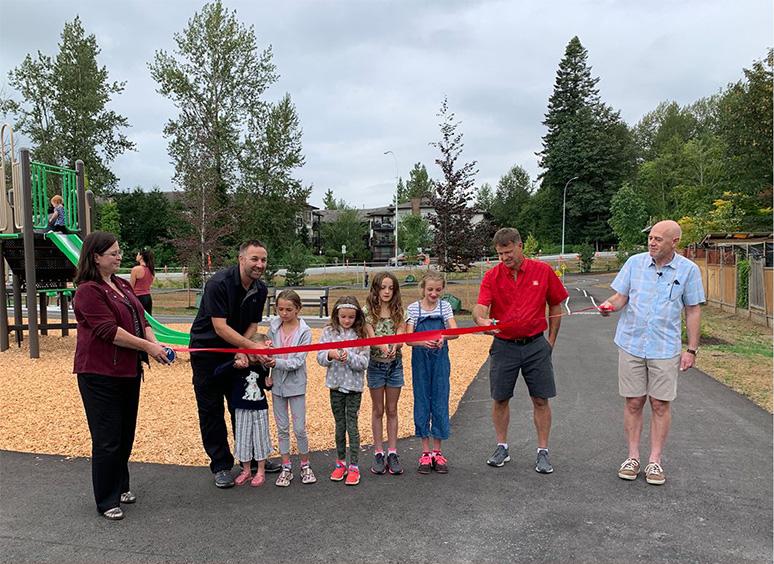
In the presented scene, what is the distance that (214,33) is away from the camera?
37.0m

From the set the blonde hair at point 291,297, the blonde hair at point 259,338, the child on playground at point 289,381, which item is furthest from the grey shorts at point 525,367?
the blonde hair at point 259,338

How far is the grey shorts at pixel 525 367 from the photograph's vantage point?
14.8 feet

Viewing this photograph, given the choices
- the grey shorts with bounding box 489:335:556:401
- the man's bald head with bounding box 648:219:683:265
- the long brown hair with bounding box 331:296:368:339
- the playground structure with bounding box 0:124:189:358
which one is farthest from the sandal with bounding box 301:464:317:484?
the playground structure with bounding box 0:124:189:358

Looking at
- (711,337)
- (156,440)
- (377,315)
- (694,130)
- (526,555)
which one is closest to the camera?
(526,555)

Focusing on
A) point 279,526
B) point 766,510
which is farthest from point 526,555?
point 766,510

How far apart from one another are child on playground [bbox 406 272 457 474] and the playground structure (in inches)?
247

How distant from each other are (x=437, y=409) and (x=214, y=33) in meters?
38.6

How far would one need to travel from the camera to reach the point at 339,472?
433 centimetres

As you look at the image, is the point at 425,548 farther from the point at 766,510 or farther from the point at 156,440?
the point at 156,440

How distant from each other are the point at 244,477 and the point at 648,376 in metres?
3.18

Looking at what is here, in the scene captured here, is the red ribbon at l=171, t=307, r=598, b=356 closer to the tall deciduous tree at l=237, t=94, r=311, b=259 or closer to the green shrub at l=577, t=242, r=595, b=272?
the tall deciduous tree at l=237, t=94, r=311, b=259

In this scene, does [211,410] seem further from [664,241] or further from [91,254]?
[664,241]

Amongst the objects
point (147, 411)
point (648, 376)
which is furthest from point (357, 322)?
point (147, 411)

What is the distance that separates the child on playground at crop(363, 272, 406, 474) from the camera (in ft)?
14.5
